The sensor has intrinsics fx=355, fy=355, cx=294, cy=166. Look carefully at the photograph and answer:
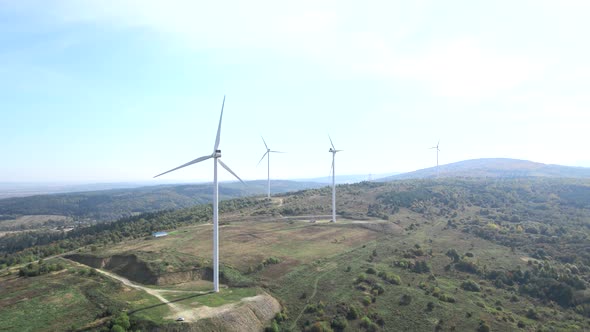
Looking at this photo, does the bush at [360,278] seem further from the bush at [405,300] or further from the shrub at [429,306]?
the shrub at [429,306]

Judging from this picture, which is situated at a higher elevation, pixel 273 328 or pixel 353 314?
pixel 273 328

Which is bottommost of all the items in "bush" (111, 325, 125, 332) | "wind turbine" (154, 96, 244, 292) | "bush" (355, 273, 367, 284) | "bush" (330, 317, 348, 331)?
"bush" (330, 317, 348, 331)

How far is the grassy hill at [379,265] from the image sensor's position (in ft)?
181

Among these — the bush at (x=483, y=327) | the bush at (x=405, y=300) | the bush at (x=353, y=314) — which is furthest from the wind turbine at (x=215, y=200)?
the bush at (x=483, y=327)

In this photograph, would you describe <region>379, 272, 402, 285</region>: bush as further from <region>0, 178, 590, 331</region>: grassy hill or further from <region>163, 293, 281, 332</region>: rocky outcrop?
<region>163, 293, 281, 332</region>: rocky outcrop

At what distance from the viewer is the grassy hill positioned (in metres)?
55.3

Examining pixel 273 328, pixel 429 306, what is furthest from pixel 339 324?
pixel 429 306

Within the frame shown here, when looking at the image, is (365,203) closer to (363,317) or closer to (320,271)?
(320,271)

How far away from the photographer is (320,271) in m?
72.0

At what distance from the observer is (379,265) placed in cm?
7875

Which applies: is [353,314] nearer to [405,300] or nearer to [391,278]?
[405,300]

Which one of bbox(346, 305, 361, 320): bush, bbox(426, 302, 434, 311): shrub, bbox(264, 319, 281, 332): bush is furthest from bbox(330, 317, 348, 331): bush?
bbox(426, 302, 434, 311): shrub

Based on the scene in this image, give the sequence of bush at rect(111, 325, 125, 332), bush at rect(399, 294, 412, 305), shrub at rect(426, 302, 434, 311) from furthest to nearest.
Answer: bush at rect(399, 294, 412, 305) < shrub at rect(426, 302, 434, 311) < bush at rect(111, 325, 125, 332)

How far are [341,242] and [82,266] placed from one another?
199ft
